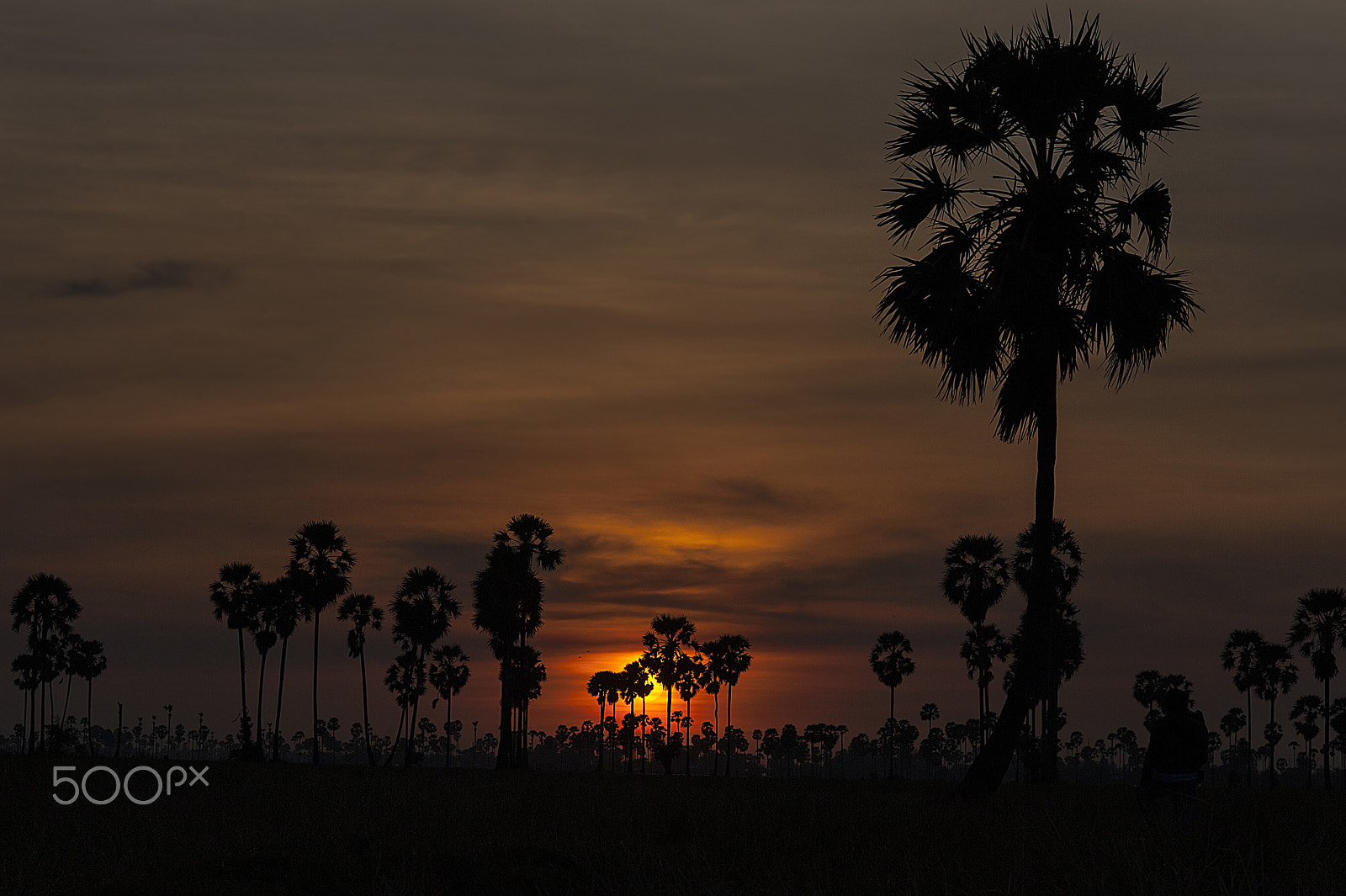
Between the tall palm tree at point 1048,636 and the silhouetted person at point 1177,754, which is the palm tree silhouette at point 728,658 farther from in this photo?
the silhouetted person at point 1177,754

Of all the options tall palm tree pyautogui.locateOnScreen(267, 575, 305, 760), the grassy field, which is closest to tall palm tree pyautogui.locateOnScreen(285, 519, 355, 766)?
tall palm tree pyautogui.locateOnScreen(267, 575, 305, 760)

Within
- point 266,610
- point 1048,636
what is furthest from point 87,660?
point 1048,636

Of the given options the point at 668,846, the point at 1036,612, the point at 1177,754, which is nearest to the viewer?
the point at 1177,754

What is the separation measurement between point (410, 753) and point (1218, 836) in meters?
73.2

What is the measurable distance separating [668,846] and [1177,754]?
18.0 ft

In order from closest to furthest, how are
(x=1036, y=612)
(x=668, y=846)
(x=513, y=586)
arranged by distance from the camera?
(x=668, y=846) → (x=1036, y=612) → (x=513, y=586)

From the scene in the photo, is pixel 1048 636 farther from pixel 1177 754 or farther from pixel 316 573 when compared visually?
pixel 316 573

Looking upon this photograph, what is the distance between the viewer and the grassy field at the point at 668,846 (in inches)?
377

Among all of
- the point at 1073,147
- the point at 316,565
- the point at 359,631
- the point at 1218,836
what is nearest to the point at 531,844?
the point at 1218,836

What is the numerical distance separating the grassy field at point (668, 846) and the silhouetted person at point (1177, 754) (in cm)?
42

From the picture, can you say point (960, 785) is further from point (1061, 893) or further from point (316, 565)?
point (316, 565)

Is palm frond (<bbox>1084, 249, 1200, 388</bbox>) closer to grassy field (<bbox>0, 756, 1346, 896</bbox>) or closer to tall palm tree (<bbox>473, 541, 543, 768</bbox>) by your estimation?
grassy field (<bbox>0, 756, 1346, 896</bbox>)

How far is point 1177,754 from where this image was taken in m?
12.3

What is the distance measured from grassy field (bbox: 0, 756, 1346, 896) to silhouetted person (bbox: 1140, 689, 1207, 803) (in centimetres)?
42
